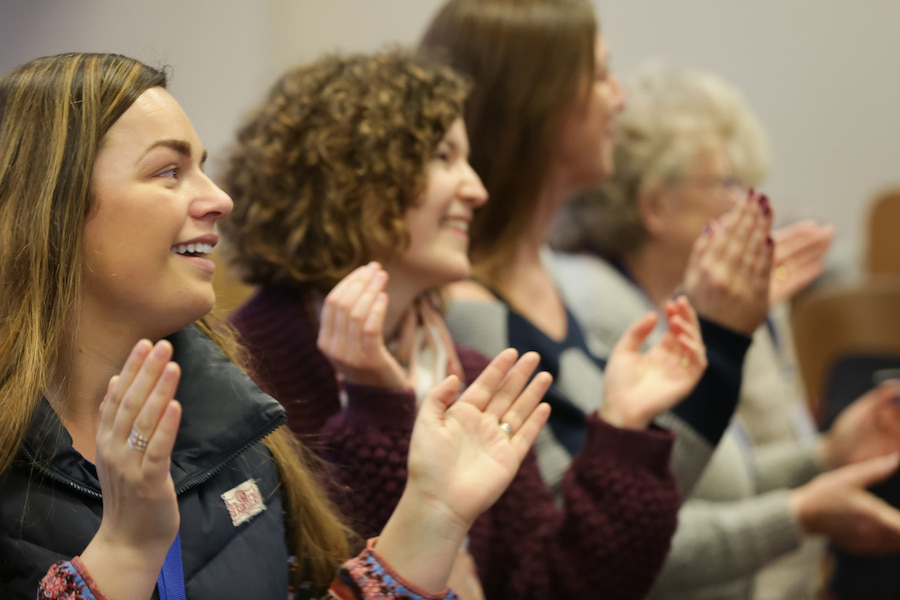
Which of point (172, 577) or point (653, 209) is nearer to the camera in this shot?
point (172, 577)

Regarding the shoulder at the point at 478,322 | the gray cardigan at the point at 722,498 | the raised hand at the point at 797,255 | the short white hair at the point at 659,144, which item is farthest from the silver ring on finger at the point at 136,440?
the short white hair at the point at 659,144

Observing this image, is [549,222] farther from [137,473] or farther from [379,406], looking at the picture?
[137,473]

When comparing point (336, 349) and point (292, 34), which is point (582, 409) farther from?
point (292, 34)

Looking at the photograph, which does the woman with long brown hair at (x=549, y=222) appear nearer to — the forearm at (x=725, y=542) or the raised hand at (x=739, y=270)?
the raised hand at (x=739, y=270)

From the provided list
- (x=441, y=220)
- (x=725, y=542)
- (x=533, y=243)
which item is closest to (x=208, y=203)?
(x=441, y=220)

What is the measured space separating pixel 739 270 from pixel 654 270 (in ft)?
2.09

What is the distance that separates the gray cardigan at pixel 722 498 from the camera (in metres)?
1.31

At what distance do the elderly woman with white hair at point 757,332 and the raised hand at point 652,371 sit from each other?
0.34 metres

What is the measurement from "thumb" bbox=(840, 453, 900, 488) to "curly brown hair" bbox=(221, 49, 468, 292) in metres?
0.81

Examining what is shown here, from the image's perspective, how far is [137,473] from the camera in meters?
0.54

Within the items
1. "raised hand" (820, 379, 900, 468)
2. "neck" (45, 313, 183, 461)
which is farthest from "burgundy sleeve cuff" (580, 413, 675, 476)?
"raised hand" (820, 379, 900, 468)

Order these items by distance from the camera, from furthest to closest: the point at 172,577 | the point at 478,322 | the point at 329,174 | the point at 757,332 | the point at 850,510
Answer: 1. the point at 757,332
2. the point at 850,510
3. the point at 478,322
4. the point at 329,174
5. the point at 172,577

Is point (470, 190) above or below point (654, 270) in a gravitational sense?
above

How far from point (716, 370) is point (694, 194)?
618mm
